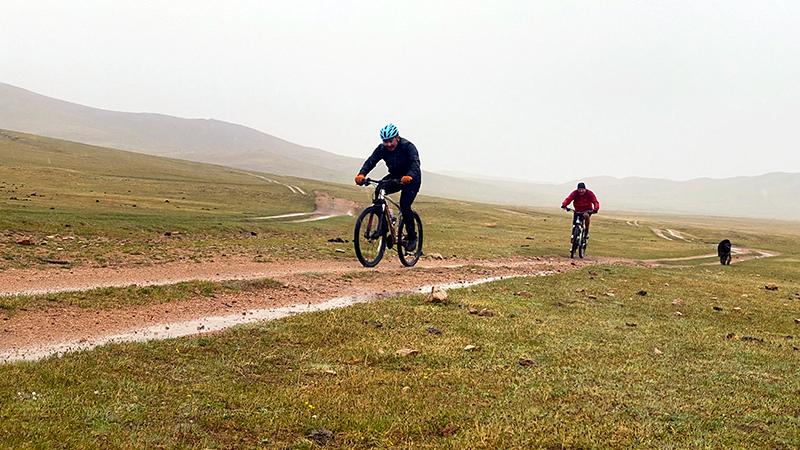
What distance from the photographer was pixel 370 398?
598 cm

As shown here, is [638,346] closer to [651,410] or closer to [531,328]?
[531,328]

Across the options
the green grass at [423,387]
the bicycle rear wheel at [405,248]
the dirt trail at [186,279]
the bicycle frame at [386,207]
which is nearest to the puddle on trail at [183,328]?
the dirt trail at [186,279]

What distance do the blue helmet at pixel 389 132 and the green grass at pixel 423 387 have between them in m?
6.39

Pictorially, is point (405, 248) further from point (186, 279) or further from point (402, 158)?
point (186, 279)

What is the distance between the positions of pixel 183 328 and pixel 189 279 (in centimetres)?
456

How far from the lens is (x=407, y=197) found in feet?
55.5

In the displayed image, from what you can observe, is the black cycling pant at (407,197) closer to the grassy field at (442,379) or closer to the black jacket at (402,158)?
the black jacket at (402,158)

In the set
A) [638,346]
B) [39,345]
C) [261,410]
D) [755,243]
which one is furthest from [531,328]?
[755,243]

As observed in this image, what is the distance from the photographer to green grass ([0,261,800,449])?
4.94 meters

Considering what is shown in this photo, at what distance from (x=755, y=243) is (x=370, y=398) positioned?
64663 mm

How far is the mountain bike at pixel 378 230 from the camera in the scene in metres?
16.6

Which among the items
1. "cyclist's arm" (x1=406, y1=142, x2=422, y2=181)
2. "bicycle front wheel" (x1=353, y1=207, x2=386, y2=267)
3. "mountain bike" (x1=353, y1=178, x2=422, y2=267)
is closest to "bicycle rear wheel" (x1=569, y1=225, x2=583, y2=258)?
"mountain bike" (x1=353, y1=178, x2=422, y2=267)

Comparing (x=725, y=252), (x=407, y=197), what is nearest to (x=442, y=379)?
(x=407, y=197)

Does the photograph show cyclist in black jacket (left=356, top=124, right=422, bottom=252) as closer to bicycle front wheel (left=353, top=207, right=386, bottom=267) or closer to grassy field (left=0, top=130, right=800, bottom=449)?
bicycle front wheel (left=353, top=207, right=386, bottom=267)
